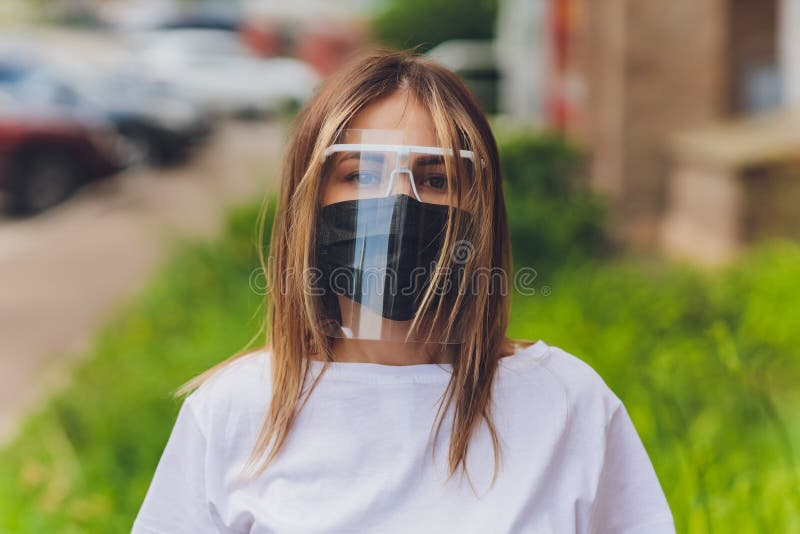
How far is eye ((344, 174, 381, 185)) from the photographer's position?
1.61 metres

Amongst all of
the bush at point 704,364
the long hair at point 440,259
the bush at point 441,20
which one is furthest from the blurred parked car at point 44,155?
the bush at point 441,20

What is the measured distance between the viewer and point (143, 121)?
15500mm

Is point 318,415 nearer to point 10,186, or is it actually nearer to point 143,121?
point 10,186

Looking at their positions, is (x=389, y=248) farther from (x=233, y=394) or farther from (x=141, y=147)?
(x=141, y=147)

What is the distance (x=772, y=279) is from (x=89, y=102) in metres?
11.3

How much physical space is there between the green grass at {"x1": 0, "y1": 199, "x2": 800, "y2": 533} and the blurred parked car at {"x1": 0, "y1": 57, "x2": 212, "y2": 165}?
7.58 meters

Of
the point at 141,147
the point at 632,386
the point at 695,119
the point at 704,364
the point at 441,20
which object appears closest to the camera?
the point at 632,386

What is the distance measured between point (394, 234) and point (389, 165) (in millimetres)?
104

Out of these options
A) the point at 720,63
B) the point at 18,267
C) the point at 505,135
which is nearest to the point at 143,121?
the point at 18,267

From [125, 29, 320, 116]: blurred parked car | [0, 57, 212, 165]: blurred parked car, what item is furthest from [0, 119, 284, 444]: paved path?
[125, 29, 320, 116]: blurred parked car

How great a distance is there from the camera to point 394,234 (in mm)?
1569

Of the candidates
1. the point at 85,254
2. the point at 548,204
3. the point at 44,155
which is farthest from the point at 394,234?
the point at 44,155

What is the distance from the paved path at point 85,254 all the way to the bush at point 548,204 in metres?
1.64

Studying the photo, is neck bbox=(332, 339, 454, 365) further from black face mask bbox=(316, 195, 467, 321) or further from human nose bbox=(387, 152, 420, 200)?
human nose bbox=(387, 152, 420, 200)
